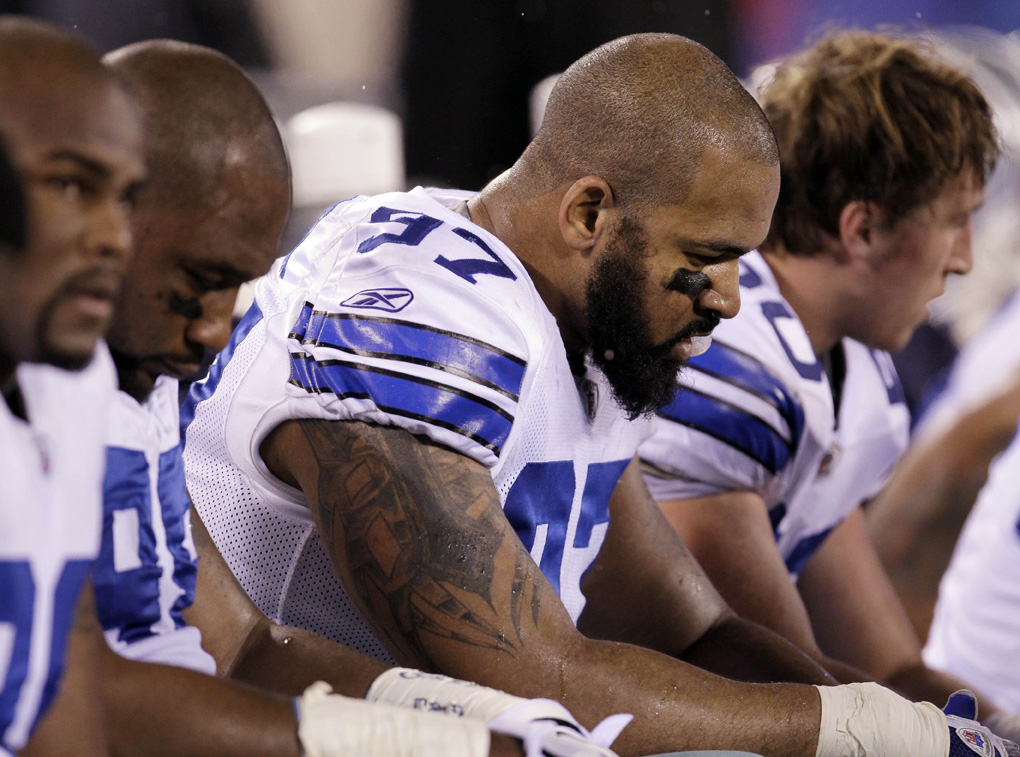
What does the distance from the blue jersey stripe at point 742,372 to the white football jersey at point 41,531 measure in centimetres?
103

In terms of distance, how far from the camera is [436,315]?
1.23m

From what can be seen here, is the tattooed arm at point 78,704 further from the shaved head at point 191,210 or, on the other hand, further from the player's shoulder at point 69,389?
the shaved head at point 191,210

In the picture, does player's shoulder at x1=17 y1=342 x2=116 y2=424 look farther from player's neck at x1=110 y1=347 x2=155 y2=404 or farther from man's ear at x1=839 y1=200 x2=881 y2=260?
man's ear at x1=839 y1=200 x2=881 y2=260

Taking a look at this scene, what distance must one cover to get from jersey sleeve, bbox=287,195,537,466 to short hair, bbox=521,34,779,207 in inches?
6.9

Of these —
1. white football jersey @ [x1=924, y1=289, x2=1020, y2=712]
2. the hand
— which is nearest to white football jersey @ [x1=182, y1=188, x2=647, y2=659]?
the hand

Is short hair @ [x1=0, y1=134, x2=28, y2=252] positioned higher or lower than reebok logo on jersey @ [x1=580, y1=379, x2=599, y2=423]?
higher

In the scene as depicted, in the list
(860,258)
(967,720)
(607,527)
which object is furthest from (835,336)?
(967,720)

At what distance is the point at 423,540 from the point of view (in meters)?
1.17

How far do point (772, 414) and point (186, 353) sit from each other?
3.13 feet

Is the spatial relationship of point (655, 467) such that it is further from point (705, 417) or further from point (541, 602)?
point (541, 602)

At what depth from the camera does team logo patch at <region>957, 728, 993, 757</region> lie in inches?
51.5

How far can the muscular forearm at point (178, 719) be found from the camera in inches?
37.7

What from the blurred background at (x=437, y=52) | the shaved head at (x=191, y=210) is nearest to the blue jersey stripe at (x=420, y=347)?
the shaved head at (x=191, y=210)

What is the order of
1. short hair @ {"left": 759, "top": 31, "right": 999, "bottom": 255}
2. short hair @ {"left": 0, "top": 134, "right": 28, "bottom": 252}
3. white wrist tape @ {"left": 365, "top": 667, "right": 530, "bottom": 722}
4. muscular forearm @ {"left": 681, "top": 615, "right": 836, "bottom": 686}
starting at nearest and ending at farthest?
short hair @ {"left": 0, "top": 134, "right": 28, "bottom": 252}
white wrist tape @ {"left": 365, "top": 667, "right": 530, "bottom": 722}
muscular forearm @ {"left": 681, "top": 615, "right": 836, "bottom": 686}
short hair @ {"left": 759, "top": 31, "right": 999, "bottom": 255}
